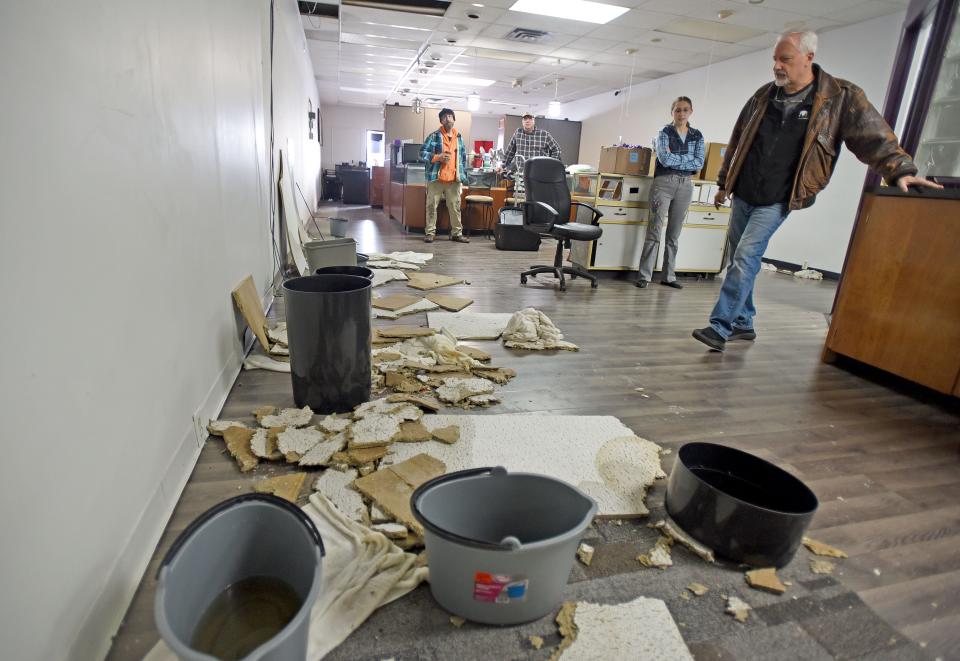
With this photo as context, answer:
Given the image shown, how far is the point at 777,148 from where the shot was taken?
259cm

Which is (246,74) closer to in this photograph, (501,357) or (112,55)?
(112,55)

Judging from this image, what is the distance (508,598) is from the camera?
98cm

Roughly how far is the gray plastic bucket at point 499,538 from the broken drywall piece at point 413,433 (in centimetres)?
55

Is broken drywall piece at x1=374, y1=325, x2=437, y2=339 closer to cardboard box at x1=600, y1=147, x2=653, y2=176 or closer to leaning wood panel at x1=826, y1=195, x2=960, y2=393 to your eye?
leaning wood panel at x1=826, y1=195, x2=960, y2=393

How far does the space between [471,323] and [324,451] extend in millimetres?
1564

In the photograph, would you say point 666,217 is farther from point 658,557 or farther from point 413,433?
point 658,557

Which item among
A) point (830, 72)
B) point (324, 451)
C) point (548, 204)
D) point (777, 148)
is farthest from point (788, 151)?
point (830, 72)

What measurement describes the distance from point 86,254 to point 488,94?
1247cm

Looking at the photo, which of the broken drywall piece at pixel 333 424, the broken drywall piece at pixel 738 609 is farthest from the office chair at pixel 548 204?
the broken drywall piece at pixel 738 609

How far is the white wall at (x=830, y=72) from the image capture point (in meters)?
5.45

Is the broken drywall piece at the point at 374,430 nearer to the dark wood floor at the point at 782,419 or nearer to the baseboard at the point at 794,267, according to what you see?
the dark wood floor at the point at 782,419

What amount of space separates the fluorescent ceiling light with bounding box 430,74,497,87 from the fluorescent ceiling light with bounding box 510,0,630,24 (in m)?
4.39

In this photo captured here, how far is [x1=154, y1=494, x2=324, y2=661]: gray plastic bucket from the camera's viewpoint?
77 cm

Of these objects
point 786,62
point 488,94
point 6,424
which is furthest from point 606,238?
point 488,94
